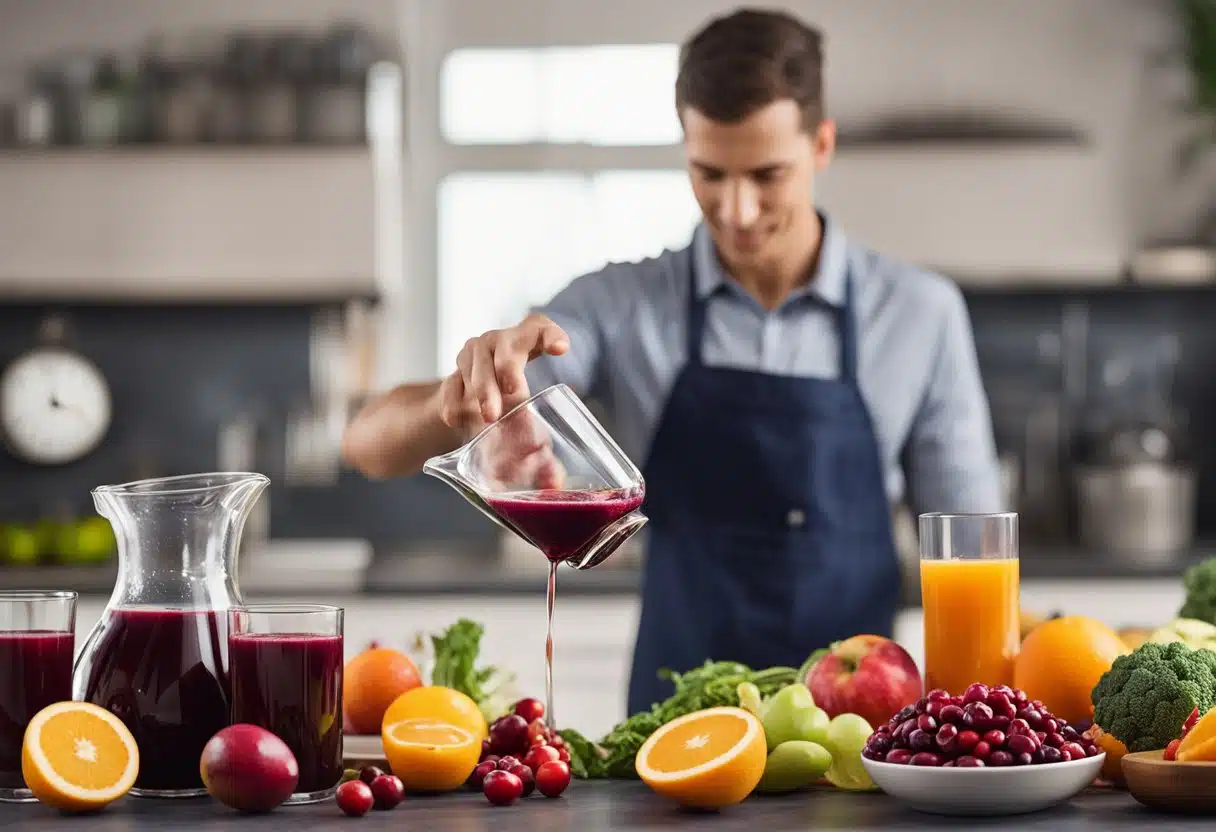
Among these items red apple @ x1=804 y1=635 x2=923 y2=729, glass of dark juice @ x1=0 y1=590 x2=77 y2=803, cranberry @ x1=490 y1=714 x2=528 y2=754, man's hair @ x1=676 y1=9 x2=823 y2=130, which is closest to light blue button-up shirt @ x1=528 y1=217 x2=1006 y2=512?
man's hair @ x1=676 y1=9 x2=823 y2=130

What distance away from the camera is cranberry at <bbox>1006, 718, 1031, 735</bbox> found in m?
1.22

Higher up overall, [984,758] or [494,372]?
[494,372]

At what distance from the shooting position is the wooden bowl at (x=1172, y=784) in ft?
3.96

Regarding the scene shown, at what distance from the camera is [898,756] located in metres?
1.24

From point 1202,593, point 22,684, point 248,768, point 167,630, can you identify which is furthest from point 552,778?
point 1202,593

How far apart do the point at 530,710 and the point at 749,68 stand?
3.71ft

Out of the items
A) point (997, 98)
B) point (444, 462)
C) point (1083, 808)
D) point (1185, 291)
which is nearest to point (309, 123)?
point (997, 98)

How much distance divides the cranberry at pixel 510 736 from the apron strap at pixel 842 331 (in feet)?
3.72

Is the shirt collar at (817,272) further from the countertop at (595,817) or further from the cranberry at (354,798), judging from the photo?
the cranberry at (354,798)

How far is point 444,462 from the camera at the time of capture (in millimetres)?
1344

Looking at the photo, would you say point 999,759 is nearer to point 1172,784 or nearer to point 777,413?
point 1172,784

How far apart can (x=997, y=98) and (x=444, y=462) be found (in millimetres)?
3333

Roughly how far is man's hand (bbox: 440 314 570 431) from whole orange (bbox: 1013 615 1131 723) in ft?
1.84

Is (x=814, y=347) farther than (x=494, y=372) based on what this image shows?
Yes
